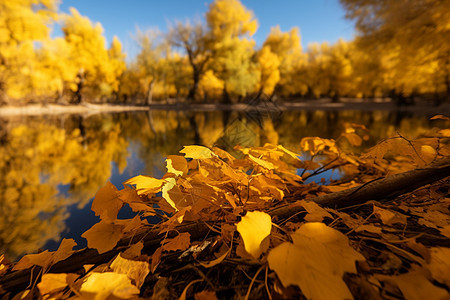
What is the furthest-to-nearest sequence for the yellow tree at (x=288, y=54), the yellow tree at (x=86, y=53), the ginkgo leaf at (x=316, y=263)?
the yellow tree at (x=288, y=54), the yellow tree at (x=86, y=53), the ginkgo leaf at (x=316, y=263)

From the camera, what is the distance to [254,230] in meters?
0.22

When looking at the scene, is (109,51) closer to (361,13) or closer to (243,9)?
(243,9)

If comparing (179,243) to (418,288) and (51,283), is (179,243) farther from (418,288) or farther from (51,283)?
(418,288)

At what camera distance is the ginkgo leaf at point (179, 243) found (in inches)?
11.5

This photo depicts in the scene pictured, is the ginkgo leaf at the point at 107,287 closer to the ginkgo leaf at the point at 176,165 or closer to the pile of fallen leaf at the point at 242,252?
the pile of fallen leaf at the point at 242,252

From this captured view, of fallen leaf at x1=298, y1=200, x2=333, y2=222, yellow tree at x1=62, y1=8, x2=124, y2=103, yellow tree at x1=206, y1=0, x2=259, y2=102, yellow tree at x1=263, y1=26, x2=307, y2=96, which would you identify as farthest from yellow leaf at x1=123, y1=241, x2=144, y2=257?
yellow tree at x1=263, y1=26, x2=307, y2=96

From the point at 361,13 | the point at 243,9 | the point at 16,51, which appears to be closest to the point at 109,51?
the point at 16,51

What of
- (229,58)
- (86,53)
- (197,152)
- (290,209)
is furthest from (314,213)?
(86,53)

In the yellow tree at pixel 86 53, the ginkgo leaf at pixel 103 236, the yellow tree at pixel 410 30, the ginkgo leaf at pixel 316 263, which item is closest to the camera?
the ginkgo leaf at pixel 316 263

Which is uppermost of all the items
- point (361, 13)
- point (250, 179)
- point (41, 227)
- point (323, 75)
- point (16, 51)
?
point (16, 51)

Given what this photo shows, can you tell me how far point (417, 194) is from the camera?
1.50ft

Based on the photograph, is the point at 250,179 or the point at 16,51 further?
the point at 16,51

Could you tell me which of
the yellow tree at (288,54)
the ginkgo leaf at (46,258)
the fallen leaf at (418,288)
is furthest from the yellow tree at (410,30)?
the yellow tree at (288,54)

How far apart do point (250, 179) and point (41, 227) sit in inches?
34.8
